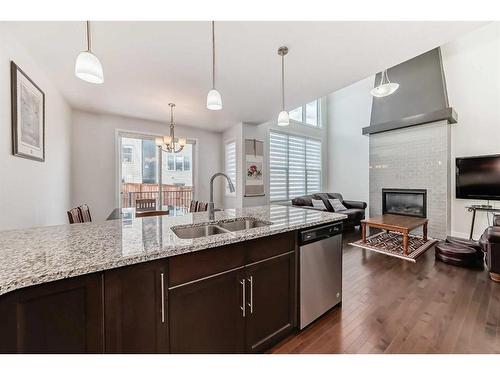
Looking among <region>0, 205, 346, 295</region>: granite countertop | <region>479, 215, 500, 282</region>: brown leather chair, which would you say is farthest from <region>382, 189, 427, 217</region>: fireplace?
<region>0, 205, 346, 295</region>: granite countertop

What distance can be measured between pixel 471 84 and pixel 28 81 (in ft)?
23.7

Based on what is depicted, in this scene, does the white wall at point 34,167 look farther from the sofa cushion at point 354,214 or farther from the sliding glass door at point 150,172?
the sofa cushion at point 354,214

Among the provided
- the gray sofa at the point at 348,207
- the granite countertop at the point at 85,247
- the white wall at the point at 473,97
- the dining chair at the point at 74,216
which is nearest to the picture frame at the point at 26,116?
the dining chair at the point at 74,216

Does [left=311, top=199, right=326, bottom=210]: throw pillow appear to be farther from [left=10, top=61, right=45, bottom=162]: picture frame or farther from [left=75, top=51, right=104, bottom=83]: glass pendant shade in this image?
[left=10, top=61, right=45, bottom=162]: picture frame

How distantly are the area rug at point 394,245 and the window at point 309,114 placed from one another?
377 cm

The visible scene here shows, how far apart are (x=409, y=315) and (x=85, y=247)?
2.58m

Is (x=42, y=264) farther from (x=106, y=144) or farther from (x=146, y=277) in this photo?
(x=106, y=144)

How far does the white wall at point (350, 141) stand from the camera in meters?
6.15

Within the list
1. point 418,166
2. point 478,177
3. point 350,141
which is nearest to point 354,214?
point 418,166

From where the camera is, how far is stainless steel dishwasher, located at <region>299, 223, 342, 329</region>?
5.50 ft

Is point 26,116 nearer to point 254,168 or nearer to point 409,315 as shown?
point 254,168

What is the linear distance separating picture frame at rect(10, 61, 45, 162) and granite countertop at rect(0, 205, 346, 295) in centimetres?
111

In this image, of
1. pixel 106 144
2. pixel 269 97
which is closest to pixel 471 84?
pixel 269 97
